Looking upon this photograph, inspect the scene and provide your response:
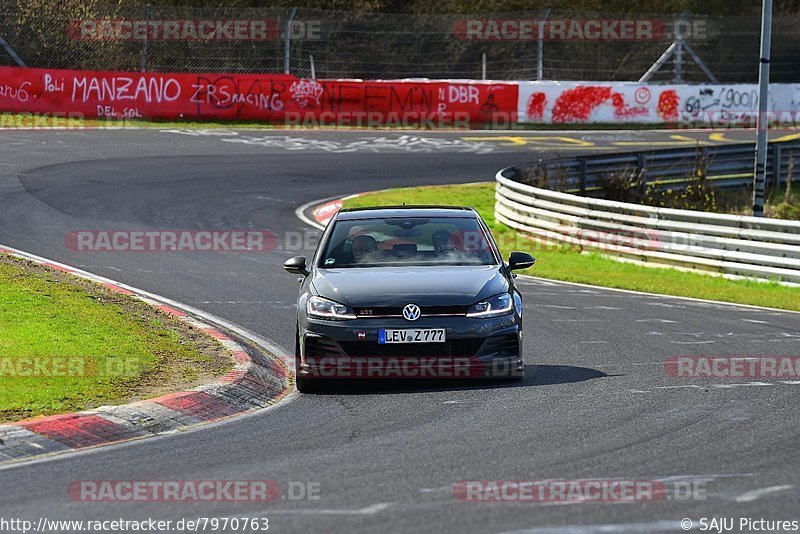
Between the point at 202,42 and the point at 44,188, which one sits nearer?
the point at 44,188

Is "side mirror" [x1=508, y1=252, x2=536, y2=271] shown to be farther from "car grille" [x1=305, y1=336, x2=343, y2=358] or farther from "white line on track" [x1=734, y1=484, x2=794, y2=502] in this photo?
"white line on track" [x1=734, y1=484, x2=794, y2=502]

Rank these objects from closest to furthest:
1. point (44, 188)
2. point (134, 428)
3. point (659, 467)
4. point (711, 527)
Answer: point (711, 527) < point (659, 467) < point (134, 428) < point (44, 188)

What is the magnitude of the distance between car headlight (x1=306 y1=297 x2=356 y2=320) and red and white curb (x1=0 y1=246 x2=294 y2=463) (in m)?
0.69

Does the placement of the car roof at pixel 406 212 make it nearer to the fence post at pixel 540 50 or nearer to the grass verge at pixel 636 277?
the grass verge at pixel 636 277

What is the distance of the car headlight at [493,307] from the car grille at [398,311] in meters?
0.11

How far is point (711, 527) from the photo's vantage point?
5770 mm

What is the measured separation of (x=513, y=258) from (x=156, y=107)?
2919 cm

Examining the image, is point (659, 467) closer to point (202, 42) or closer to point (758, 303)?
point (758, 303)

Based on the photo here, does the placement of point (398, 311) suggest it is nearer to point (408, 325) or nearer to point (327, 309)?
point (408, 325)

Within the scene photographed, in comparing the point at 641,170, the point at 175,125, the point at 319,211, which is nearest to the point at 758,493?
the point at 319,211

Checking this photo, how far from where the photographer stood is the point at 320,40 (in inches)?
1594

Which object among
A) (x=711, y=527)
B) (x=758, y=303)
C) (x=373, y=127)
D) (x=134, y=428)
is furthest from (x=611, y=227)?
(x=373, y=127)

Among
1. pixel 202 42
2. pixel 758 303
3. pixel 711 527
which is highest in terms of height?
pixel 202 42

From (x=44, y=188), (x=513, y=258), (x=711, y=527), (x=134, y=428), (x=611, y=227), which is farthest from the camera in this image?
(x=44, y=188)
